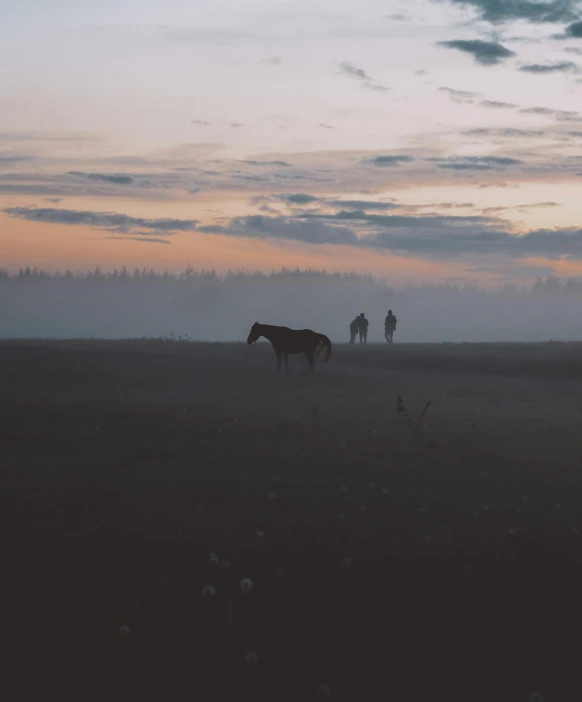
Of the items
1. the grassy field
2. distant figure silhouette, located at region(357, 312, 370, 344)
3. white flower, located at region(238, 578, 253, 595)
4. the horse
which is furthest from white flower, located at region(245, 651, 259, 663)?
distant figure silhouette, located at region(357, 312, 370, 344)

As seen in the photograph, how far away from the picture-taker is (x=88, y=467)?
1505cm

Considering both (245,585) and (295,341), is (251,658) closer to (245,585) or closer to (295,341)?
(245,585)

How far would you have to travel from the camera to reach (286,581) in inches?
359

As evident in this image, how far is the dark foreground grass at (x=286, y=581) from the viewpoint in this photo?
7.16m

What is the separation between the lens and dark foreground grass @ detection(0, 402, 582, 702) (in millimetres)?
7160

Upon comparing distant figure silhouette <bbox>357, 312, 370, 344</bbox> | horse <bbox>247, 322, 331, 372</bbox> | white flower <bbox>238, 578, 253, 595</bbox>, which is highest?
distant figure silhouette <bbox>357, 312, 370, 344</bbox>

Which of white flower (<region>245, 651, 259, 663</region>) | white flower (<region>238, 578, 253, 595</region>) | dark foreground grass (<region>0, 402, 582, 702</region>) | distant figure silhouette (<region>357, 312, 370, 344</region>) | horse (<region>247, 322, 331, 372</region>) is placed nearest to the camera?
dark foreground grass (<region>0, 402, 582, 702</region>)

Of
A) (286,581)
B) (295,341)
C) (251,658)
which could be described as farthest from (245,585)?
(295,341)

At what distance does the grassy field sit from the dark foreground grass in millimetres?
26

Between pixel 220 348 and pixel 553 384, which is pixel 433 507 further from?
pixel 220 348

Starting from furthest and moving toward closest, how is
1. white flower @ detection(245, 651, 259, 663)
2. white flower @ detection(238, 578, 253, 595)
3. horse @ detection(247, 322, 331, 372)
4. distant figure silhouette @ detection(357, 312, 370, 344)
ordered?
distant figure silhouette @ detection(357, 312, 370, 344) < horse @ detection(247, 322, 331, 372) < white flower @ detection(238, 578, 253, 595) < white flower @ detection(245, 651, 259, 663)

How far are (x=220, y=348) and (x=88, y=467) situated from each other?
125ft

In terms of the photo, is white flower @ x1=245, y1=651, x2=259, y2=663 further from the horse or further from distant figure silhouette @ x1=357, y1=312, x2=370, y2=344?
distant figure silhouette @ x1=357, y1=312, x2=370, y2=344

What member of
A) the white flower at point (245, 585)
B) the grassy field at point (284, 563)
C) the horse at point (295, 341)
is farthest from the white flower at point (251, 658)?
the horse at point (295, 341)
